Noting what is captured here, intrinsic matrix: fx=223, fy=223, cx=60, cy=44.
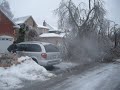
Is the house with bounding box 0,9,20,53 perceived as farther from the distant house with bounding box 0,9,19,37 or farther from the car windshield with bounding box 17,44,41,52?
the car windshield with bounding box 17,44,41,52

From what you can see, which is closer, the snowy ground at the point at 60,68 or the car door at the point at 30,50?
the snowy ground at the point at 60,68

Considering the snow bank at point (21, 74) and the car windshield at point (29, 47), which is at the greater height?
the car windshield at point (29, 47)

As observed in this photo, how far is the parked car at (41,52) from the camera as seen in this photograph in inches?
580

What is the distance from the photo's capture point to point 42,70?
43.9ft

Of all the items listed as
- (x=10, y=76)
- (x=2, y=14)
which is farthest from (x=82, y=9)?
(x=10, y=76)

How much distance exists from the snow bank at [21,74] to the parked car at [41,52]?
88 cm

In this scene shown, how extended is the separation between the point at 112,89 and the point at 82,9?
18609 mm

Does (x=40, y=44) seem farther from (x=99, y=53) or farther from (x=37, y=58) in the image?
(x=99, y=53)

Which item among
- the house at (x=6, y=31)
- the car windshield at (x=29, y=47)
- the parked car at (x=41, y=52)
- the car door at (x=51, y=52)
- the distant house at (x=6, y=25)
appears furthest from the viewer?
the distant house at (x=6, y=25)

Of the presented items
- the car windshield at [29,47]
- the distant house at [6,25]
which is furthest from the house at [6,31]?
the car windshield at [29,47]

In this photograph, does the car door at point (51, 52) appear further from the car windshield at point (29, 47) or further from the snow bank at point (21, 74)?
the snow bank at point (21, 74)

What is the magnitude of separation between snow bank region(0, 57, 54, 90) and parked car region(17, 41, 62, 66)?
880 mm

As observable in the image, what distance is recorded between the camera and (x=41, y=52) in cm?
1480

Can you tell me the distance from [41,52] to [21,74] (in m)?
3.01
